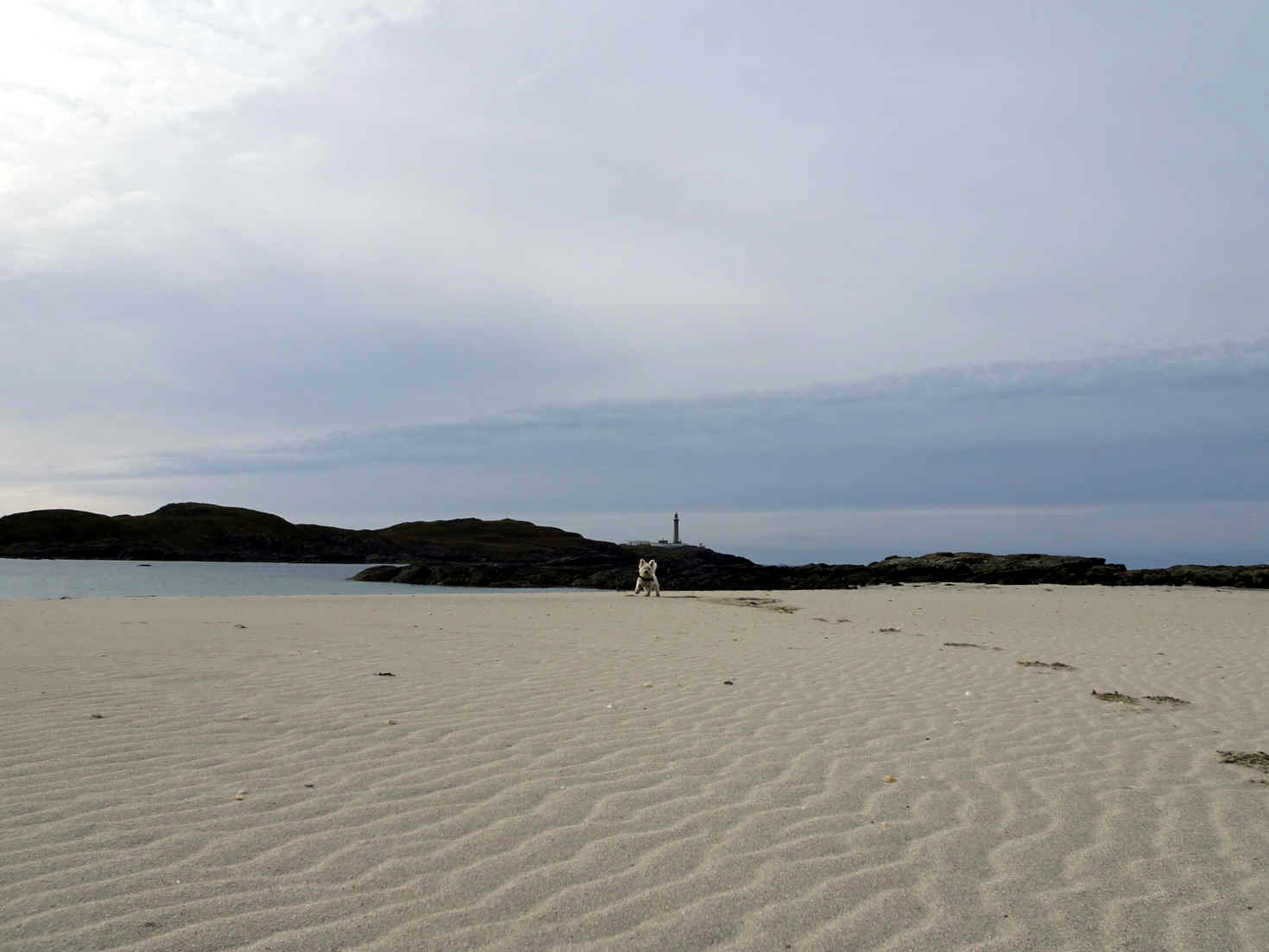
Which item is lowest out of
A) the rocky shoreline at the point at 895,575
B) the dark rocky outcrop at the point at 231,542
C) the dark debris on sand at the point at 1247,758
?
the dark debris on sand at the point at 1247,758

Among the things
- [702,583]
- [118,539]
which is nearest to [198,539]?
[118,539]

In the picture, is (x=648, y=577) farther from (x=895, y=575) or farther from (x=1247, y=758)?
(x=1247, y=758)

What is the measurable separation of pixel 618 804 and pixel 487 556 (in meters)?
90.6

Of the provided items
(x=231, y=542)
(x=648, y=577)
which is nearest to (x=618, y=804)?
(x=648, y=577)

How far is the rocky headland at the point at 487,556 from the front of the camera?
4050cm

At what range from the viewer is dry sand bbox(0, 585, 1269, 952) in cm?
377

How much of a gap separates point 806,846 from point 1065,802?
6.76ft

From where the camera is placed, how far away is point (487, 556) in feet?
309

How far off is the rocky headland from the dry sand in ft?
99.0

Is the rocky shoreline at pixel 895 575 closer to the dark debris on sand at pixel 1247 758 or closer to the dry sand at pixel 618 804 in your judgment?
the dry sand at pixel 618 804

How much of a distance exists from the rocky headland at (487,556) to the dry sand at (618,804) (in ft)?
99.0

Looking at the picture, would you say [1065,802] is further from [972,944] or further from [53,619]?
[53,619]

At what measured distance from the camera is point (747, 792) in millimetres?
5629

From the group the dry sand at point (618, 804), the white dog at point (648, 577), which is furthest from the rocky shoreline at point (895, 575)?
the dry sand at point (618, 804)
